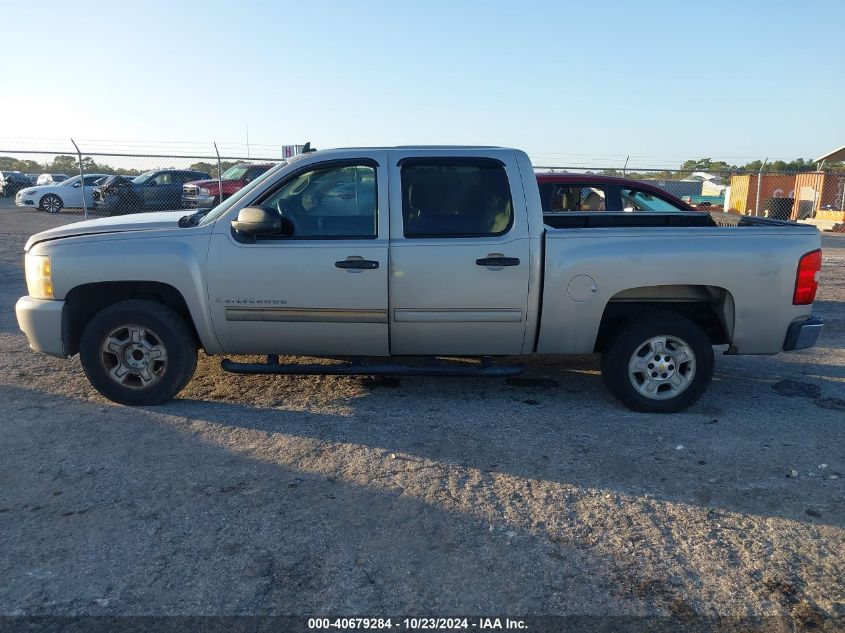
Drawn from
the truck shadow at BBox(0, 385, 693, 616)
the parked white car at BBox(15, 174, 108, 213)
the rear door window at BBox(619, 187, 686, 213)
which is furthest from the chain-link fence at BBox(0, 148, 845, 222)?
the truck shadow at BBox(0, 385, 693, 616)

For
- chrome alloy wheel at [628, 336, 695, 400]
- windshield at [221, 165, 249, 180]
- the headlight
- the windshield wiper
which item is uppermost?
windshield at [221, 165, 249, 180]

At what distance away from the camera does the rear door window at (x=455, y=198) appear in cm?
512

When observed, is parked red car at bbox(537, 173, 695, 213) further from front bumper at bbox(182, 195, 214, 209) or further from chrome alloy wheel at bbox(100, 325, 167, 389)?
front bumper at bbox(182, 195, 214, 209)

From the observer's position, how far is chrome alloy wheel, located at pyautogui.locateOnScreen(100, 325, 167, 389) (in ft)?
17.2

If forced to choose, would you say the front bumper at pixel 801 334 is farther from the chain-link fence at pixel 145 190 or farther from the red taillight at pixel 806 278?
the chain-link fence at pixel 145 190

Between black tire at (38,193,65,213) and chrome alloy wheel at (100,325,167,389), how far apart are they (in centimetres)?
2277

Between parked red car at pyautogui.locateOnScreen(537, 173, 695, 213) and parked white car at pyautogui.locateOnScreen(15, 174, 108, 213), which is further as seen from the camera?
parked white car at pyautogui.locateOnScreen(15, 174, 108, 213)

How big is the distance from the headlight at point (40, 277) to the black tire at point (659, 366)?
414 cm

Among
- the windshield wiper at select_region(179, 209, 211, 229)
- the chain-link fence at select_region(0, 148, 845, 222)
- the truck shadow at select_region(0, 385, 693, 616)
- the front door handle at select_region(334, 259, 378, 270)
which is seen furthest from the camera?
the chain-link fence at select_region(0, 148, 845, 222)

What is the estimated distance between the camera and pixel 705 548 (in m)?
3.48

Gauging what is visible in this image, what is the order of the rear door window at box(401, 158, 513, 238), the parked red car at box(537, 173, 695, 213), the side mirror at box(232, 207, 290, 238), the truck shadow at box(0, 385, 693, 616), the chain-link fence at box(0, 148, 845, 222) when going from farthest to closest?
the chain-link fence at box(0, 148, 845, 222), the parked red car at box(537, 173, 695, 213), the rear door window at box(401, 158, 513, 238), the side mirror at box(232, 207, 290, 238), the truck shadow at box(0, 385, 693, 616)

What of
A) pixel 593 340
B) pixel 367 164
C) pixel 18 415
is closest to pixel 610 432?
pixel 593 340

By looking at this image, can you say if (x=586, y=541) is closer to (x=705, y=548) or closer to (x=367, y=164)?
(x=705, y=548)

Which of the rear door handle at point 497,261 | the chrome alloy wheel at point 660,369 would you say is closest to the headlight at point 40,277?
the rear door handle at point 497,261
